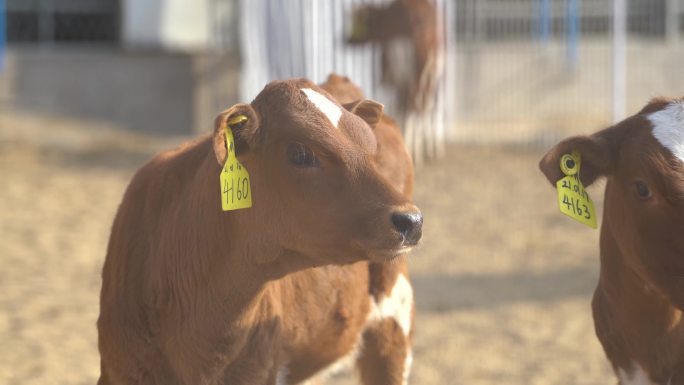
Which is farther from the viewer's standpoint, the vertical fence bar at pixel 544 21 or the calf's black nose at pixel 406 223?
the vertical fence bar at pixel 544 21

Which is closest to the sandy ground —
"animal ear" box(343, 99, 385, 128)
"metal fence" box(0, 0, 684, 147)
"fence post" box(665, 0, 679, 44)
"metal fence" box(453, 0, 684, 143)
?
"animal ear" box(343, 99, 385, 128)

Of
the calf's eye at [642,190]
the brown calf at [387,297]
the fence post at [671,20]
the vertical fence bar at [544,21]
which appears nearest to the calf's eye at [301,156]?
the calf's eye at [642,190]

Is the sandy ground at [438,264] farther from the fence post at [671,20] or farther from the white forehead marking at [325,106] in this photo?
the fence post at [671,20]

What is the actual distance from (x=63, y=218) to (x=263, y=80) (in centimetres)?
414

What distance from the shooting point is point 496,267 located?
8.80 meters

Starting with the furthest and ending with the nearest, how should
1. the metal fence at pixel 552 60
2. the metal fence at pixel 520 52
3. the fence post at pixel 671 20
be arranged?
the fence post at pixel 671 20 < the metal fence at pixel 552 60 < the metal fence at pixel 520 52

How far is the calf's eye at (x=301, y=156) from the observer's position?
140 inches

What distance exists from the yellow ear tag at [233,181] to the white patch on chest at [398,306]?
1327 millimetres

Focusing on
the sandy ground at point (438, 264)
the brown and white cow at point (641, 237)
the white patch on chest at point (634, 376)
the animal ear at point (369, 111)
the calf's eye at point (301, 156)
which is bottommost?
the sandy ground at point (438, 264)

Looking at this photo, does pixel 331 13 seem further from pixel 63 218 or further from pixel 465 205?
pixel 63 218

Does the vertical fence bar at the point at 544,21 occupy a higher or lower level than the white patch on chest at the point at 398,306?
higher

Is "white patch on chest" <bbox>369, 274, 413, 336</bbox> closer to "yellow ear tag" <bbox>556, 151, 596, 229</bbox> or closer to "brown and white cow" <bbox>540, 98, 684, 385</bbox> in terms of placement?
"brown and white cow" <bbox>540, 98, 684, 385</bbox>

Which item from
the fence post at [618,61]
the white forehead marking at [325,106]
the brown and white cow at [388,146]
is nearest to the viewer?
the white forehead marking at [325,106]

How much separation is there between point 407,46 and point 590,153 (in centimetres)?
879
